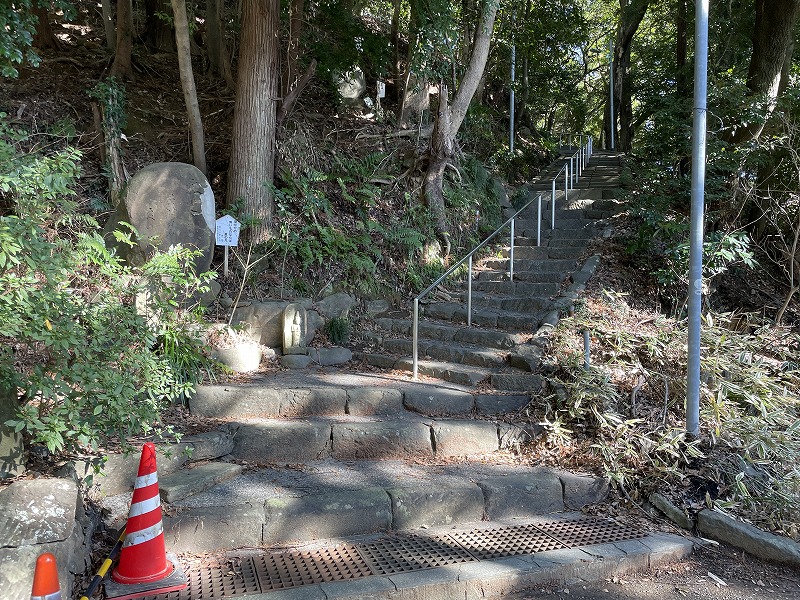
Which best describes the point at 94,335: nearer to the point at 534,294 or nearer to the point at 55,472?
the point at 55,472

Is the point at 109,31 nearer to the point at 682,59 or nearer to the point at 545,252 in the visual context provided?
the point at 545,252

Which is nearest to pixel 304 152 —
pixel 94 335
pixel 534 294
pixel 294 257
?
pixel 294 257

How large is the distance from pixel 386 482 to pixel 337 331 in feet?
9.73

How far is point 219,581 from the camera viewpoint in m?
3.08

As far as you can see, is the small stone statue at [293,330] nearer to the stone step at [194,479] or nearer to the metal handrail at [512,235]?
the metal handrail at [512,235]

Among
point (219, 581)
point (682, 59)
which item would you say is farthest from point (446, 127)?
point (682, 59)

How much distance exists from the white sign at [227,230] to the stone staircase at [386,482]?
5.39 feet

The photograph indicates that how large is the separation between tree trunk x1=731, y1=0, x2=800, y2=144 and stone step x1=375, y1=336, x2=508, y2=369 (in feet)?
16.9

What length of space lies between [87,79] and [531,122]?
445 inches

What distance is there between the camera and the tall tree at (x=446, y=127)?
319 inches

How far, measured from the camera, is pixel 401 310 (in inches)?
296

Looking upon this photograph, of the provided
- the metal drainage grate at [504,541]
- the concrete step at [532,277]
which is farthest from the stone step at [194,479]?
the concrete step at [532,277]

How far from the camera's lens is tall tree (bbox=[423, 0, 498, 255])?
810 centimetres

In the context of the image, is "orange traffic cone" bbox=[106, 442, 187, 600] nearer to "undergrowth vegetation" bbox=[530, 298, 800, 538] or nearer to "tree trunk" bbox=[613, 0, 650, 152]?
"undergrowth vegetation" bbox=[530, 298, 800, 538]
